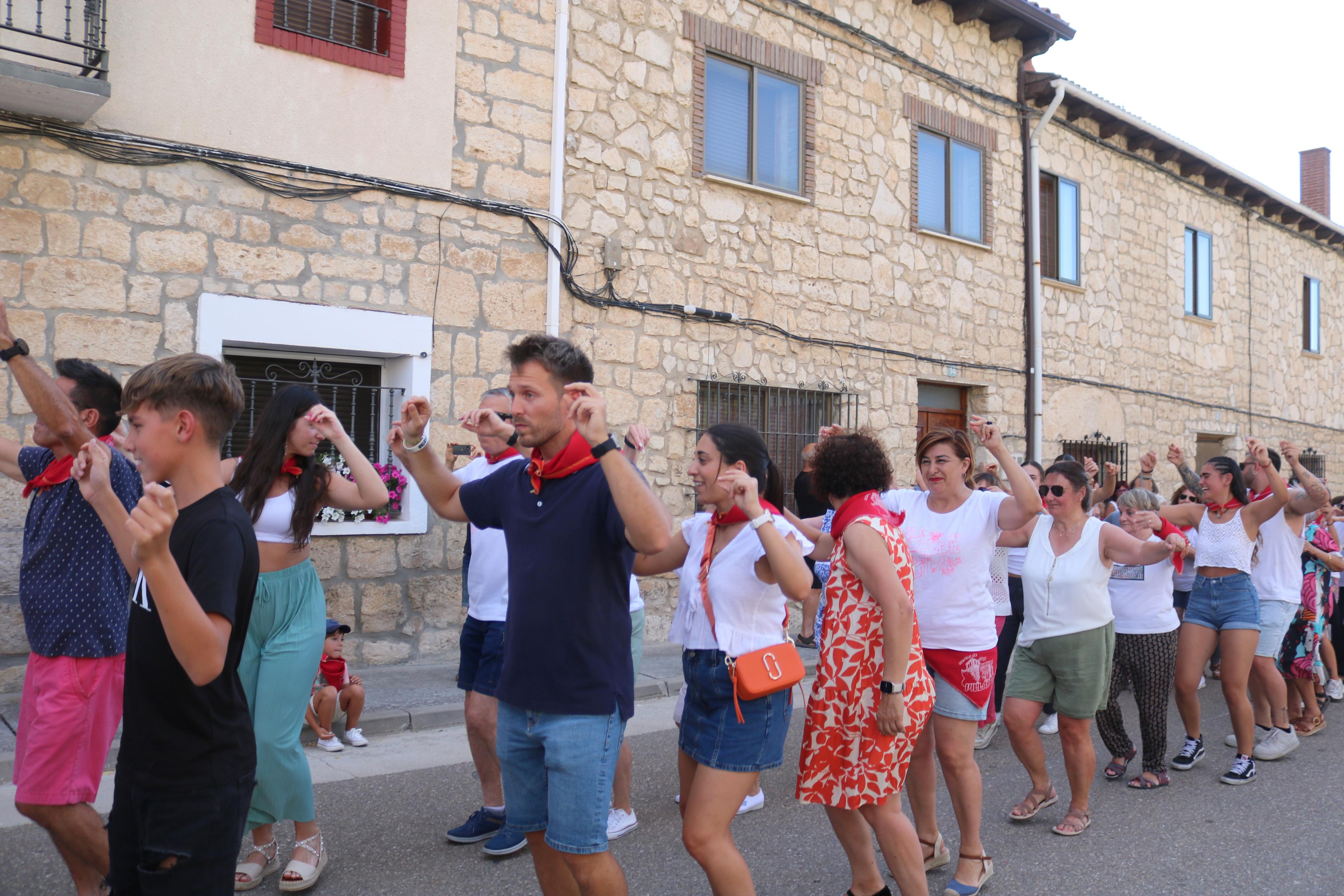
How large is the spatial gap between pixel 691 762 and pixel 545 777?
26.7 inches

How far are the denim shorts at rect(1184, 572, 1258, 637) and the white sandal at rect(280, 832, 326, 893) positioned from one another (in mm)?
4935

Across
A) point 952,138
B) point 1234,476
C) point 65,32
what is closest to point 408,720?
point 65,32

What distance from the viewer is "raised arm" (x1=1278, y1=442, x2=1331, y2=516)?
5.93 metres

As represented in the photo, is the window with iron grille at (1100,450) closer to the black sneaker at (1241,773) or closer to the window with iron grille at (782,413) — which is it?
the window with iron grille at (782,413)

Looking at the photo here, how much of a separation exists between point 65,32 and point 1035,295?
1068 centimetres

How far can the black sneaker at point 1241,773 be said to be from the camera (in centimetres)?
557

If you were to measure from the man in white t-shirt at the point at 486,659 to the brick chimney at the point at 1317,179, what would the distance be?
21.4 metres

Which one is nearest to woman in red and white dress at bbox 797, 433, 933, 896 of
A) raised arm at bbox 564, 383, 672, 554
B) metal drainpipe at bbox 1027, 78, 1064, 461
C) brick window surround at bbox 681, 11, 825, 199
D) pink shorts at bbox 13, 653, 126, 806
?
raised arm at bbox 564, 383, 672, 554

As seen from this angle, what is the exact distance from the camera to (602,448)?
2566 millimetres

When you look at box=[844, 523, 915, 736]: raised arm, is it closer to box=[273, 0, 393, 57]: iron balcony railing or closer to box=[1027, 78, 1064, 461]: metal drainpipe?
box=[273, 0, 393, 57]: iron balcony railing

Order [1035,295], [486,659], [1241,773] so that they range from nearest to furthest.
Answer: [486,659]
[1241,773]
[1035,295]

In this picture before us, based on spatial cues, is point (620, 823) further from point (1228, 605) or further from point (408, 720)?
point (1228, 605)

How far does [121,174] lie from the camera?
6.66m

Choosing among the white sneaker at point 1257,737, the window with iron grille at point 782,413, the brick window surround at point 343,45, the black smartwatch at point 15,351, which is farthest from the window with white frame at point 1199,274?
the black smartwatch at point 15,351
